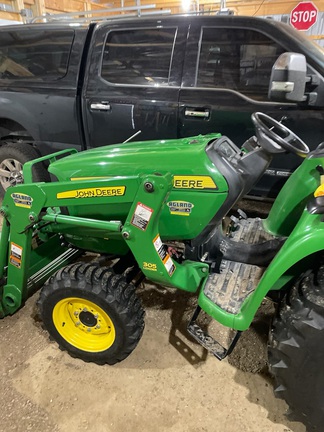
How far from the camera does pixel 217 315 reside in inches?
60.7

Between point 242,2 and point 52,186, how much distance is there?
6723mm

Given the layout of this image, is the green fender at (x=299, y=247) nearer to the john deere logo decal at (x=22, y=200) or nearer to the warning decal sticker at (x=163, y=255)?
the warning decal sticker at (x=163, y=255)

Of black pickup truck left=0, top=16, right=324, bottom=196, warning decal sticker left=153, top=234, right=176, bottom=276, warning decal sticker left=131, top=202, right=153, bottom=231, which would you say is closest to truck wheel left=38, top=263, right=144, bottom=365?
warning decal sticker left=153, top=234, right=176, bottom=276

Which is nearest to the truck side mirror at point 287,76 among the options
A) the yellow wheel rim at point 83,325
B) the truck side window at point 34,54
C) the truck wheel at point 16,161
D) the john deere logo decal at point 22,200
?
the john deere logo decal at point 22,200

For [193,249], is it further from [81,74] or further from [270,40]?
[81,74]

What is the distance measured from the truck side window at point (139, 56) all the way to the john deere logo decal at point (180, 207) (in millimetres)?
1569

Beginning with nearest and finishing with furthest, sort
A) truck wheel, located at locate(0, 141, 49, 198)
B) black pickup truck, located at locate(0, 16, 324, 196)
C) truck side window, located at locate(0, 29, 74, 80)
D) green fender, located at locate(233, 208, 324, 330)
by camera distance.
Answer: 1. green fender, located at locate(233, 208, 324, 330)
2. black pickup truck, located at locate(0, 16, 324, 196)
3. truck side window, located at locate(0, 29, 74, 80)
4. truck wheel, located at locate(0, 141, 49, 198)

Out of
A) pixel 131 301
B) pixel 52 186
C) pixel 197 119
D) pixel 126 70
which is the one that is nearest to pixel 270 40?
pixel 197 119

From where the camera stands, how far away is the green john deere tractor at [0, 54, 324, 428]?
1.34 m

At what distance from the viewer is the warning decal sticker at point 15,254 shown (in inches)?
72.1

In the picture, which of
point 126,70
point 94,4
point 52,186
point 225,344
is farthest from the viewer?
point 94,4

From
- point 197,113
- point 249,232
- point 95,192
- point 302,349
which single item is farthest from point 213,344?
point 197,113

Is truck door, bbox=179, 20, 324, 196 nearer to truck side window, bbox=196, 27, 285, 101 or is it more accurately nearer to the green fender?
truck side window, bbox=196, 27, 285, 101

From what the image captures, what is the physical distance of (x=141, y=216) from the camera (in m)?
1.52
